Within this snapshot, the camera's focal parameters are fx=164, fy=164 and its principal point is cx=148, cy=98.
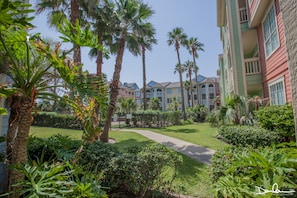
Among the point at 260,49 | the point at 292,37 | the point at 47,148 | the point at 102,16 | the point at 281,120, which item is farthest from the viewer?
the point at 102,16

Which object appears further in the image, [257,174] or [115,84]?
[115,84]

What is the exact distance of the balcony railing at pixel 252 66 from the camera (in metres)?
10.6

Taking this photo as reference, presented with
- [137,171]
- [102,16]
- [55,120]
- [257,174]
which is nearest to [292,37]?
[257,174]

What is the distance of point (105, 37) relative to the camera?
41.7ft

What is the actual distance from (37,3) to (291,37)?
42.0ft

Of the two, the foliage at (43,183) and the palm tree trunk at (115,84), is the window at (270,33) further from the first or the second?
the foliage at (43,183)

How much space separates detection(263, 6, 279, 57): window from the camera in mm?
8014

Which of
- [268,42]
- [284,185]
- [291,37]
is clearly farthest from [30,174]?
[268,42]

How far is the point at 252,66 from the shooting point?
10.8 m

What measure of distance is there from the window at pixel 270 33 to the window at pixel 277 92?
173cm

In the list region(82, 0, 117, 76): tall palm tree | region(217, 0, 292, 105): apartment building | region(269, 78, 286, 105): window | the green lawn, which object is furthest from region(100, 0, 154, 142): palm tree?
region(269, 78, 286, 105): window

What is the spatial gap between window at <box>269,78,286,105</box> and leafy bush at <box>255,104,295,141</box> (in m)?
1.38

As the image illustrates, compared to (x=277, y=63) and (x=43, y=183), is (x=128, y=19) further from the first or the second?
(x=43, y=183)

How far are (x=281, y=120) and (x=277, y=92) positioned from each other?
2.56 metres
